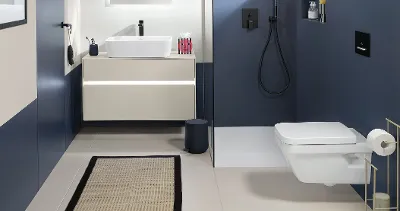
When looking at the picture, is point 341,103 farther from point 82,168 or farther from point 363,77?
point 82,168

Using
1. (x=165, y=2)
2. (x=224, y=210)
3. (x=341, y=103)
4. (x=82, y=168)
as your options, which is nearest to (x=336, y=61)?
(x=341, y=103)

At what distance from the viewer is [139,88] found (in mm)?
5199

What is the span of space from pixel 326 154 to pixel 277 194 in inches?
22.8

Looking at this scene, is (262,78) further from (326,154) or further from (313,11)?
(326,154)

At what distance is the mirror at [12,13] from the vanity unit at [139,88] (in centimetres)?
189

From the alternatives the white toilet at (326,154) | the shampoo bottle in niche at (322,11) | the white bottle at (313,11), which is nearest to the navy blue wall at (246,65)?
the white bottle at (313,11)

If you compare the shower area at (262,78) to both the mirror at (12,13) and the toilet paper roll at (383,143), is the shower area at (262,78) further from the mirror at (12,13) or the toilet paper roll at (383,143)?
the mirror at (12,13)

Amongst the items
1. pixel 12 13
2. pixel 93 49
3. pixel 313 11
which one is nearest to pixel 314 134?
pixel 313 11

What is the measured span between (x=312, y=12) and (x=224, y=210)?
1586mm

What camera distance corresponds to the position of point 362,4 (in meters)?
3.28

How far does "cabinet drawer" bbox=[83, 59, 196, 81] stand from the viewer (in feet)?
16.9

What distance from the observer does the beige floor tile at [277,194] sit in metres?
3.45

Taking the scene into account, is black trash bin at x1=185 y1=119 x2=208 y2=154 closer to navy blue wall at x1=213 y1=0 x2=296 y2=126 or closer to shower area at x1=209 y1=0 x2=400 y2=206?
shower area at x1=209 y1=0 x2=400 y2=206

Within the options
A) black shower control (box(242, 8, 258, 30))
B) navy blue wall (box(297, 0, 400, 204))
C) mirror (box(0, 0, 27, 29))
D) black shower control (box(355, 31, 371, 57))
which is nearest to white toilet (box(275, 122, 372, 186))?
navy blue wall (box(297, 0, 400, 204))
